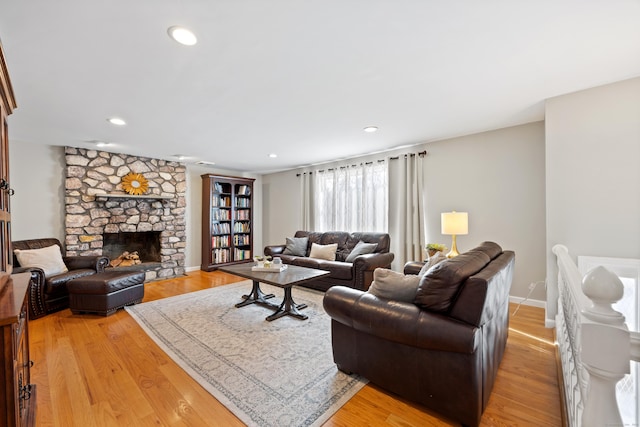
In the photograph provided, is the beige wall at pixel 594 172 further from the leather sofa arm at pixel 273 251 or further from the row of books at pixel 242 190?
the row of books at pixel 242 190

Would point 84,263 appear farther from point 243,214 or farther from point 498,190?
point 498,190

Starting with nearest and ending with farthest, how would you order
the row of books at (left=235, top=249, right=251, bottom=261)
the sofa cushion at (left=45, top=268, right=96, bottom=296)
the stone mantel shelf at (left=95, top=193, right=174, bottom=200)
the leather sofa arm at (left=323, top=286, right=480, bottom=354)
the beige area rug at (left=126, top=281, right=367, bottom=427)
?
the leather sofa arm at (left=323, top=286, right=480, bottom=354) < the beige area rug at (left=126, top=281, right=367, bottom=427) < the sofa cushion at (left=45, top=268, right=96, bottom=296) < the stone mantel shelf at (left=95, top=193, right=174, bottom=200) < the row of books at (left=235, top=249, right=251, bottom=261)

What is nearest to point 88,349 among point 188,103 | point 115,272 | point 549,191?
point 115,272

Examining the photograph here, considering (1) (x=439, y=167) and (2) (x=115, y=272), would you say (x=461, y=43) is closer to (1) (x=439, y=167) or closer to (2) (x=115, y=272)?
(1) (x=439, y=167)

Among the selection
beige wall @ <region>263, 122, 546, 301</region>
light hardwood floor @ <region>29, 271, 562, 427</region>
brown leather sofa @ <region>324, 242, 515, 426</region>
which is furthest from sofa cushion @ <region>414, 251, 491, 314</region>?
beige wall @ <region>263, 122, 546, 301</region>

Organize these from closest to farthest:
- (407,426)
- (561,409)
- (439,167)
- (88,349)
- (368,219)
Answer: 1. (407,426)
2. (561,409)
3. (88,349)
4. (439,167)
5. (368,219)

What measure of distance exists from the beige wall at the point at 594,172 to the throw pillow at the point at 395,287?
1877 millimetres

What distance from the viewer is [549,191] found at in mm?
2697

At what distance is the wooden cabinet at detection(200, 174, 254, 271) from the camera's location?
5930 millimetres

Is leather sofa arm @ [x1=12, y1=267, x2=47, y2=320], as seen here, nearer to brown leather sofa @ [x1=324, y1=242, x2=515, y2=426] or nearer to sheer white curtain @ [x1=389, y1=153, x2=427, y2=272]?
brown leather sofa @ [x1=324, y1=242, x2=515, y2=426]

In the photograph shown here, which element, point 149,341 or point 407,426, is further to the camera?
point 149,341

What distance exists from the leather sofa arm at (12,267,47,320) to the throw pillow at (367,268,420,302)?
392cm

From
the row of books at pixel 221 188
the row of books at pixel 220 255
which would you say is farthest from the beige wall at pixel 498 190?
the row of books at pixel 220 255

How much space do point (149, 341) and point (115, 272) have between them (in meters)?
1.58
